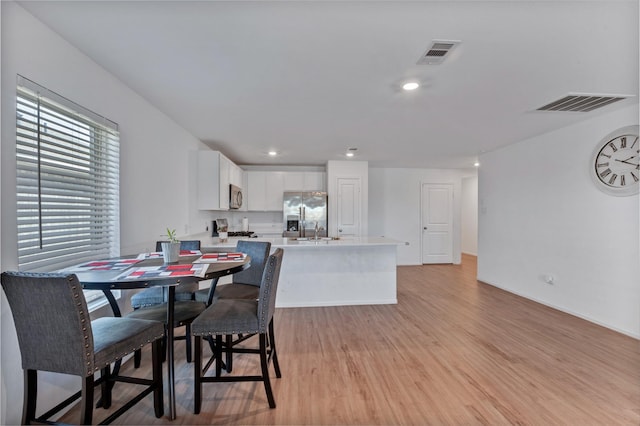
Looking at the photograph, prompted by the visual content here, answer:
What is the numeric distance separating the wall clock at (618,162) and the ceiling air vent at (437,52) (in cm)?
253

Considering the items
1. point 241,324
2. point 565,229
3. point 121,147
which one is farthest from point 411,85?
point 565,229

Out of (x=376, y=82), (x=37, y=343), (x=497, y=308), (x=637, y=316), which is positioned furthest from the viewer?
(x=497, y=308)

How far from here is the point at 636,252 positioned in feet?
9.36

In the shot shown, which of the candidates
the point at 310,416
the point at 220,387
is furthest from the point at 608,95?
the point at 220,387

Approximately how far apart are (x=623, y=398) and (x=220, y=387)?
2.75 m

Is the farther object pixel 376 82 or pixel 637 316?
pixel 637 316

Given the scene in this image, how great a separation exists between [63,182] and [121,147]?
2.27 feet

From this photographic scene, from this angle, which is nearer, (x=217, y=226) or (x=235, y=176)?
(x=217, y=226)

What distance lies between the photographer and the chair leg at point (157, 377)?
5.36 feet

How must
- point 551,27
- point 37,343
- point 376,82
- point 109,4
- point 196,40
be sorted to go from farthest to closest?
point 376,82, point 196,40, point 551,27, point 109,4, point 37,343

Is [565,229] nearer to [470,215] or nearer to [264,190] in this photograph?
[470,215]

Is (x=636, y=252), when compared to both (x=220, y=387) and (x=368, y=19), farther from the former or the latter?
(x=220, y=387)

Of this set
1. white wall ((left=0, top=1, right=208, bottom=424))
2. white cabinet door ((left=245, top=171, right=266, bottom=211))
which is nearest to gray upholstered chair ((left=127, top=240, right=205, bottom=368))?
white wall ((left=0, top=1, right=208, bottom=424))

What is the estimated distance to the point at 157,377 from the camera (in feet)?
5.42
